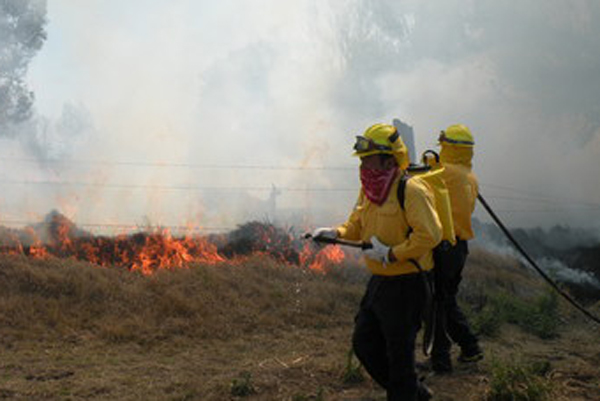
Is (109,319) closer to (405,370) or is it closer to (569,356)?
(405,370)

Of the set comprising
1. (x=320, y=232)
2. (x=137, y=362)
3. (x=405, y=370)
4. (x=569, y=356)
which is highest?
(x=320, y=232)

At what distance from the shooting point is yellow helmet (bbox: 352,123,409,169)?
3793 millimetres

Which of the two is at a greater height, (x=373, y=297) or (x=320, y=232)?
(x=320, y=232)

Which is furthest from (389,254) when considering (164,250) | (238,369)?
(164,250)

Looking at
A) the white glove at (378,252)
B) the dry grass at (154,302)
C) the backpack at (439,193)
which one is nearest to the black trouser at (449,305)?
the backpack at (439,193)

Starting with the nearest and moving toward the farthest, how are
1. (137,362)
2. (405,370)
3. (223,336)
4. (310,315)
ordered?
(405,370) < (137,362) < (223,336) < (310,315)

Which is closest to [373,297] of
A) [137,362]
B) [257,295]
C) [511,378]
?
[511,378]

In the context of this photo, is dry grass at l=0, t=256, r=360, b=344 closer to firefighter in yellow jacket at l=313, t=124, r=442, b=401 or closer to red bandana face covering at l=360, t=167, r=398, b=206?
firefighter in yellow jacket at l=313, t=124, r=442, b=401

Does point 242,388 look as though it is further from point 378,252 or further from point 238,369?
point 378,252

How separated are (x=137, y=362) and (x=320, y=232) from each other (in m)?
3.86

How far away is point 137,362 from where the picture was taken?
21.9 feet

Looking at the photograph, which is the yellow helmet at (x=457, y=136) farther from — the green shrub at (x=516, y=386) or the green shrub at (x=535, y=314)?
the green shrub at (x=535, y=314)

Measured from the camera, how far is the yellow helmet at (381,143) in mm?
3793

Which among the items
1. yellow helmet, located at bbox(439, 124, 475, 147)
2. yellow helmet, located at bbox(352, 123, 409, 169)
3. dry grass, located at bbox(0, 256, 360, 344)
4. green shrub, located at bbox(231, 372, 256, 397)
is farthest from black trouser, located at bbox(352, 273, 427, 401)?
dry grass, located at bbox(0, 256, 360, 344)
